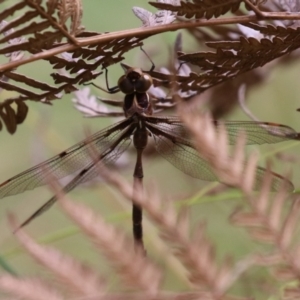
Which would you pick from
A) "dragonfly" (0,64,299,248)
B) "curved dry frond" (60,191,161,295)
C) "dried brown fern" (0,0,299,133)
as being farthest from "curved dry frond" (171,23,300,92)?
"curved dry frond" (60,191,161,295)

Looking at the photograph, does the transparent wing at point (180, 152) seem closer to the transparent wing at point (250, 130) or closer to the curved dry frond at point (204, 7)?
the transparent wing at point (250, 130)

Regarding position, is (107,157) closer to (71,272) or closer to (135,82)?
(135,82)

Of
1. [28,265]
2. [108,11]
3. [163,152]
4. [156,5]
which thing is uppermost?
[108,11]

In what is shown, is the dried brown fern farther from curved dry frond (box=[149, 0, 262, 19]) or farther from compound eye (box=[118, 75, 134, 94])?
compound eye (box=[118, 75, 134, 94])

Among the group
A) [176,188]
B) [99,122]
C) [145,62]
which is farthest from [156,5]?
[99,122]

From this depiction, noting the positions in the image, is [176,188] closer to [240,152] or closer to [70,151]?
[70,151]
